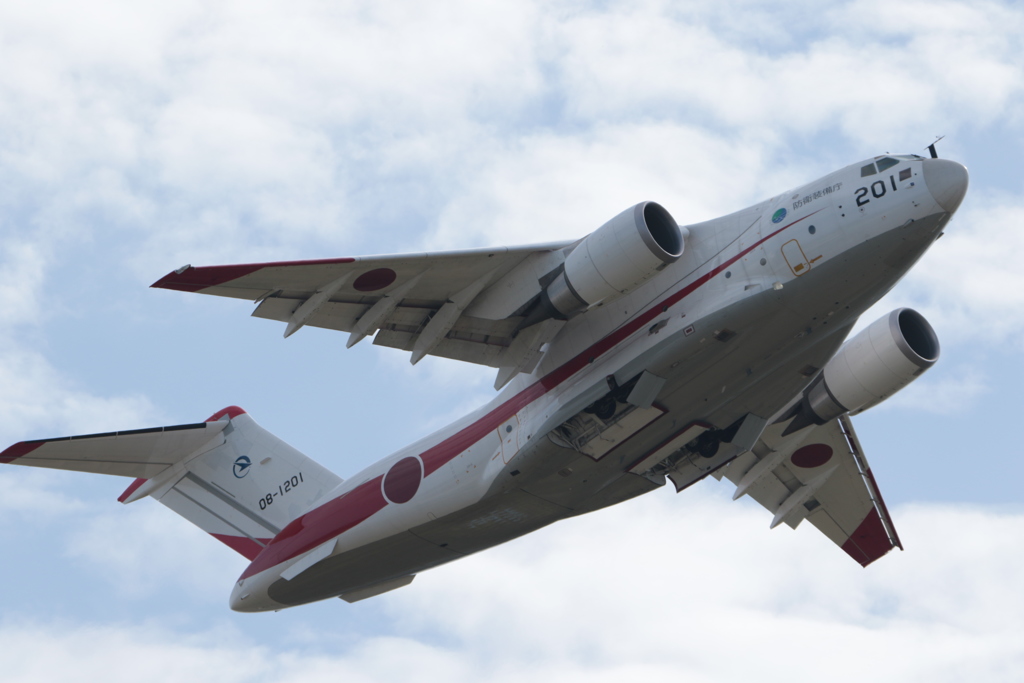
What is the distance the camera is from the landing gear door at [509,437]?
1291 centimetres

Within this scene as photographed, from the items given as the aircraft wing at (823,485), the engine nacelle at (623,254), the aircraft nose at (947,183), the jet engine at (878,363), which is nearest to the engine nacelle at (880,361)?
the jet engine at (878,363)

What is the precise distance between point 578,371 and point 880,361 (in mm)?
3446

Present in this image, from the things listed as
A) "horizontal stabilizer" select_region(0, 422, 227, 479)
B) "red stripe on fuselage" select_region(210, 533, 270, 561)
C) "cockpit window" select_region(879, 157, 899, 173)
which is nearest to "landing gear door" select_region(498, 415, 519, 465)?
"red stripe on fuselage" select_region(210, 533, 270, 561)

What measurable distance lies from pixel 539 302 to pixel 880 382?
406cm

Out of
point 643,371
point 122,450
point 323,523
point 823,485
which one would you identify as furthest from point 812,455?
point 122,450

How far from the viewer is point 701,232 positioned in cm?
1210

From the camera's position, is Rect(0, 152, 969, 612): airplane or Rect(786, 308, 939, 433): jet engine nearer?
Rect(0, 152, 969, 612): airplane

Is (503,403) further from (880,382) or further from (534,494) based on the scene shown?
(880,382)

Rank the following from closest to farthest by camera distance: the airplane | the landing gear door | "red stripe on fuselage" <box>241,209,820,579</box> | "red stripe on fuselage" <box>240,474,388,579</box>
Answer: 1. the airplane
2. "red stripe on fuselage" <box>241,209,820,579</box>
3. the landing gear door
4. "red stripe on fuselage" <box>240,474,388,579</box>

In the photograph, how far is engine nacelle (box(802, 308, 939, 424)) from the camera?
13148mm

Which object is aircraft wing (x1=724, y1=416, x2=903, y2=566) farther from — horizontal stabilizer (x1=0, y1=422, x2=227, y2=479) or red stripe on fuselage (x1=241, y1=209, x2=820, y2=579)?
horizontal stabilizer (x1=0, y1=422, x2=227, y2=479)

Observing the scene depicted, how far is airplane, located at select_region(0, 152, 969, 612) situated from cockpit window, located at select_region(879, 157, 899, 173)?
0.01 metres

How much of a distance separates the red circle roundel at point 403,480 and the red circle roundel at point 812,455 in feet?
17.2

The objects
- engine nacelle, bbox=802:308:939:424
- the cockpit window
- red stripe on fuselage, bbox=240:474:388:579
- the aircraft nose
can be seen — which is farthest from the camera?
red stripe on fuselage, bbox=240:474:388:579
